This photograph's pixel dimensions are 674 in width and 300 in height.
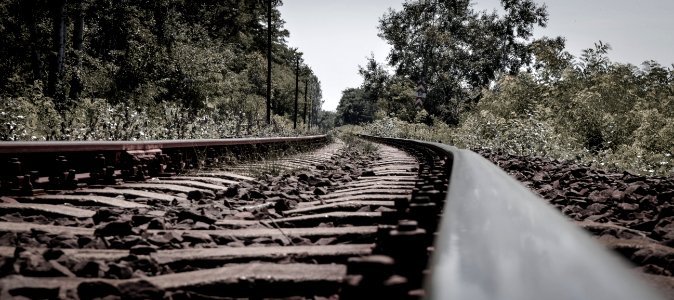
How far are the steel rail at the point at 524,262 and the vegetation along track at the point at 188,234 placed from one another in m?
0.12

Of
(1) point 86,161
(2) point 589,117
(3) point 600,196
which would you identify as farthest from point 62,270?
(2) point 589,117

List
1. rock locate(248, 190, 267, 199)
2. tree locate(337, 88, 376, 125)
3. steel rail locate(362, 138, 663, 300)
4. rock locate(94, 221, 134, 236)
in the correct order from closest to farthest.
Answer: steel rail locate(362, 138, 663, 300) < rock locate(94, 221, 134, 236) < rock locate(248, 190, 267, 199) < tree locate(337, 88, 376, 125)

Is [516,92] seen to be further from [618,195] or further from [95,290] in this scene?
[95,290]

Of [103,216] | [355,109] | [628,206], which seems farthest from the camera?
[355,109]

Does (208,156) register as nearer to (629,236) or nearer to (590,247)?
(629,236)

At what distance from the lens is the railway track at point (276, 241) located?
720 mm

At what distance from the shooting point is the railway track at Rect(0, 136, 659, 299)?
28.3 inches

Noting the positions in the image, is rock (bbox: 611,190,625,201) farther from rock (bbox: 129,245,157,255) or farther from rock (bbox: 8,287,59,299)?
rock (bbox: 8,287,59,299)

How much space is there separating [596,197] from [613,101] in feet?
40.9

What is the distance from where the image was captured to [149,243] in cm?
195

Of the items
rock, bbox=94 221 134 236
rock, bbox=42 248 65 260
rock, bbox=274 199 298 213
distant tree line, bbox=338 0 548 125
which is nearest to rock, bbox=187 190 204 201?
rock, bbox=274 199 298 213

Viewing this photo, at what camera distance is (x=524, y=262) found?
2.34 ft

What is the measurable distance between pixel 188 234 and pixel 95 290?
2.80 ft

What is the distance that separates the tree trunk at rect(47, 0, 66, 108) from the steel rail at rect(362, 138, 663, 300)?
15059mm
